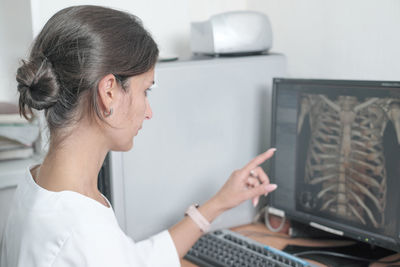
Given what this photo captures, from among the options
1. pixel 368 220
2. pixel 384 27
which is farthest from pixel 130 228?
pixel 384 27

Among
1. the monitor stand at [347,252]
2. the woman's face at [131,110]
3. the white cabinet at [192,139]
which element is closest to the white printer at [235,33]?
the white cabinet at [192,139]

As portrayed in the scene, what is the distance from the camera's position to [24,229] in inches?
31.2

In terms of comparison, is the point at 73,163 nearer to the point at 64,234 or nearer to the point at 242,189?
the point at 64,234

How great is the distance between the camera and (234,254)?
1123 mm

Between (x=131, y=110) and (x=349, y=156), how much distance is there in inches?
21.1

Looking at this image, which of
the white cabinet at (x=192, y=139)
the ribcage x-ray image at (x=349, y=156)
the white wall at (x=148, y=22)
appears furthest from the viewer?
the white wall at (x=148, y=22)

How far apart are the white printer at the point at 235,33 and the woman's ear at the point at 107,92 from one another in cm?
53

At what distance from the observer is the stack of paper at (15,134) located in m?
1.42

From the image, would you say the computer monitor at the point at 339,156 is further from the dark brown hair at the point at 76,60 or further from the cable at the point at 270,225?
the dark brown hair at the point at 76,60

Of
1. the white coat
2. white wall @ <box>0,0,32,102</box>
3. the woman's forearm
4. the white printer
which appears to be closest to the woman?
the white coat

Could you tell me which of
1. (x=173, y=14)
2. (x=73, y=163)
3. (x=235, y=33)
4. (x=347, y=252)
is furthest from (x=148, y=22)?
(x=347, y=252)

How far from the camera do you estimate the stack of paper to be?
1418mm

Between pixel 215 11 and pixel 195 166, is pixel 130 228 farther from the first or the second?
pixel 215 11

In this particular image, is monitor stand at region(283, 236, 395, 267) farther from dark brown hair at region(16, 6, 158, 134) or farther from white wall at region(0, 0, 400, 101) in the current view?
dark brown hair at region(16, 6, 158, 134)
